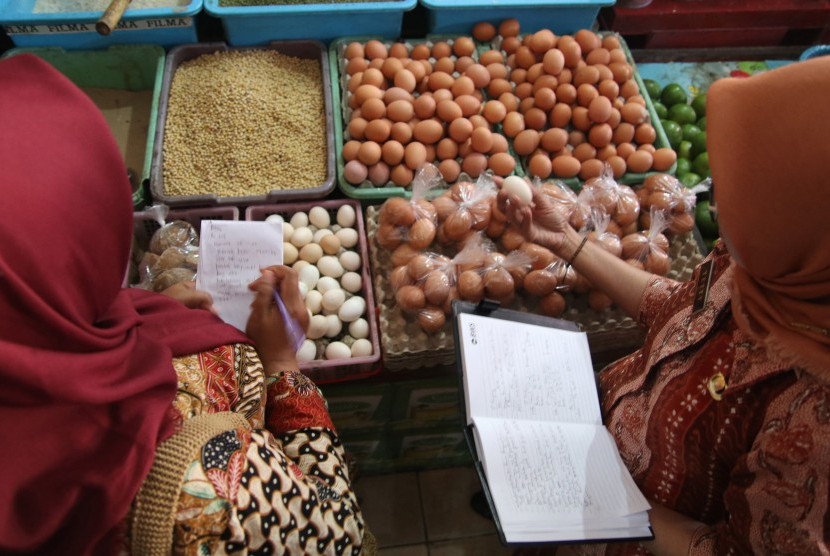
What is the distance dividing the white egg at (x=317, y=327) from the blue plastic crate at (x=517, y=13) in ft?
4.69

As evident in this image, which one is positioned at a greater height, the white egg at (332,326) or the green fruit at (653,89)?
the green fruit at (653,89)

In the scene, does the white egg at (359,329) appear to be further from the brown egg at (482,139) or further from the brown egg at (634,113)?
the brown egg at (634,113)

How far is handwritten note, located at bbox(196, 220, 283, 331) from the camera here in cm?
167

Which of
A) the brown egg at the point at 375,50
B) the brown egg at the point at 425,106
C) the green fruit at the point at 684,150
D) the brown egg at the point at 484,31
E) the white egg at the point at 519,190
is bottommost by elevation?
the green fruit at the point at 684,150

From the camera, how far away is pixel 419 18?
8.53ft

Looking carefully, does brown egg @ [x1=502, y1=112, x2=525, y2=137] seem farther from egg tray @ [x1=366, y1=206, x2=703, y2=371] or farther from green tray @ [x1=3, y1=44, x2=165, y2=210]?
green tray @ [x1=3, y1=44, x2=165, y2=210]

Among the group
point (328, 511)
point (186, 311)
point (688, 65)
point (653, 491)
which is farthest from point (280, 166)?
point (688, 65)

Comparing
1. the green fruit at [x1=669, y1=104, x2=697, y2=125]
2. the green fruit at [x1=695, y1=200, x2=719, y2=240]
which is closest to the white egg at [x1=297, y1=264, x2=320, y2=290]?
the green fruit at [x1=695, y1=200, x2=719, y2=240]

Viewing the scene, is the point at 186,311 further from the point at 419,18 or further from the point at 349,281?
the point at 419,18

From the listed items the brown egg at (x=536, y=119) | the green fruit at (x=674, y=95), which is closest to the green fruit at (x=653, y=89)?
the green fruit at (x=674, y=95)

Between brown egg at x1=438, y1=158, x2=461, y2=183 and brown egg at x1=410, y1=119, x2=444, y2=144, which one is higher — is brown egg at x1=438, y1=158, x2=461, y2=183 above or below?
below

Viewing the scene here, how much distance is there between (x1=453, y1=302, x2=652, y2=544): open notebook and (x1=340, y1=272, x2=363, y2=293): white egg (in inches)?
20.1

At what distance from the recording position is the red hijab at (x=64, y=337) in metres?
0.73

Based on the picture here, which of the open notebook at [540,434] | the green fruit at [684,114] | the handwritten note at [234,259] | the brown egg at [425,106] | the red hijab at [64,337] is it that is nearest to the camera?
the red hijab at [64,337]
